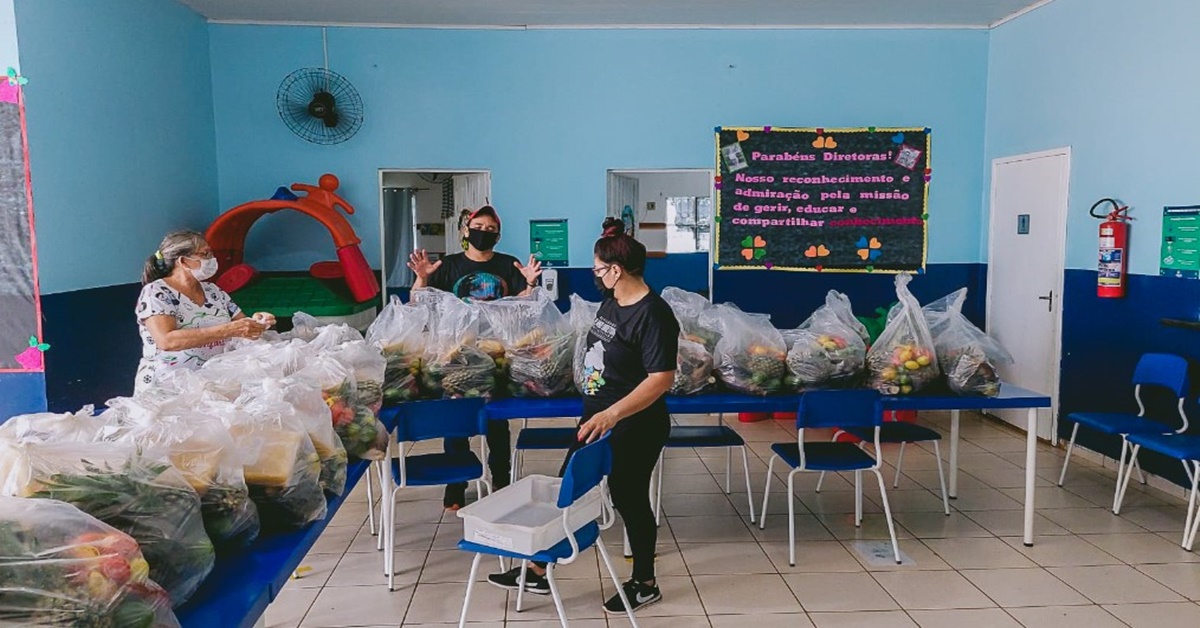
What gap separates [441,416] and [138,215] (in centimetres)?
298

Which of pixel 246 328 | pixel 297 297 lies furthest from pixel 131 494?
pixel 297 297

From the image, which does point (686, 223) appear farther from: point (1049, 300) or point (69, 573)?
point (69, 573)

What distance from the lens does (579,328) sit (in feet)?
11.9

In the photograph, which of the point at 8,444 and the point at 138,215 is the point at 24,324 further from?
the point at 8,444

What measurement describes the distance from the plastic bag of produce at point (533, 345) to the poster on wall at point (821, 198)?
125 inches

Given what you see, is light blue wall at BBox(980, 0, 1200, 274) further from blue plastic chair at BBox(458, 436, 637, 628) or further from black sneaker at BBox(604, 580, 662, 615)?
blue plastic chair at BBox(458, 436, 637, 628)

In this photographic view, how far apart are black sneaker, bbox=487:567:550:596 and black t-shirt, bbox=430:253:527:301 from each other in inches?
58.2

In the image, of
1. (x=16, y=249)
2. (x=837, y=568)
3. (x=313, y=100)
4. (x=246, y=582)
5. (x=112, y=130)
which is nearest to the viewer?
(x=246, y=582)

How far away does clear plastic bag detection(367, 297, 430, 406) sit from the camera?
11.3ft

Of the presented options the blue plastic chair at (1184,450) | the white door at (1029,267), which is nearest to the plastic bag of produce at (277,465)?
the blue plastic chair at (1184,450)

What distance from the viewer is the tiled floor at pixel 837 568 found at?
10.4 ft

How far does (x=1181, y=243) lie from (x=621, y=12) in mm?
3908

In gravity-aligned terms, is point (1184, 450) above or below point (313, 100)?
below

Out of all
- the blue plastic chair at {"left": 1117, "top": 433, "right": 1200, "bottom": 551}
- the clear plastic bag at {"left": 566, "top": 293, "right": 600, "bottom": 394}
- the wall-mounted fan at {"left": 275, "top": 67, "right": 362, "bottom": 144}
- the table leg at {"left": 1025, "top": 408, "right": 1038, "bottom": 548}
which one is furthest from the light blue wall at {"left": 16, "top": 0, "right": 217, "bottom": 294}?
the blue plastic chair at {"left": 1117, "top": 433, "right": 1200, "bottom": 551}
